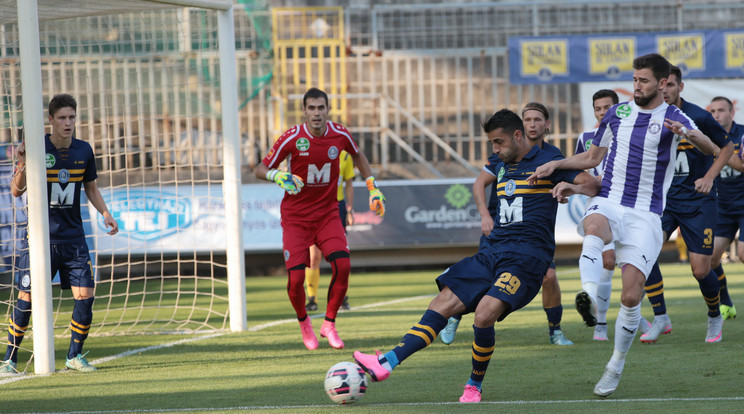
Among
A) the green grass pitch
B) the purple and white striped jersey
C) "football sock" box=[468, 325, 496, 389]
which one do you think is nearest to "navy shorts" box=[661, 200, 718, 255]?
the green grass pitch

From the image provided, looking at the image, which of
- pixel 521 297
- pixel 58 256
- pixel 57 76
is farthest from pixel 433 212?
pixel 521 297


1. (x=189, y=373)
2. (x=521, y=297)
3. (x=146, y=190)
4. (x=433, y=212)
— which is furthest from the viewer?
(x=433, y=212)

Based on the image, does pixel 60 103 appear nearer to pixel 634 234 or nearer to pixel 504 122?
pixel 504 122

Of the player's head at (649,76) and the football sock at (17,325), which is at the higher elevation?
the player's head at (649,76)

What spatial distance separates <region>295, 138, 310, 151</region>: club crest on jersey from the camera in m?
7.78

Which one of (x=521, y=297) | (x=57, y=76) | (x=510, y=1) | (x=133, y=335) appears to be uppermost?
(x=510, y=1)

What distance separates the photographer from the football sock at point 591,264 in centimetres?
541

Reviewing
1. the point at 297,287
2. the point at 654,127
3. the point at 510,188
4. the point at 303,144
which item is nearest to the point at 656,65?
the point at 654,127

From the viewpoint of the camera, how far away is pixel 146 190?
15.6m

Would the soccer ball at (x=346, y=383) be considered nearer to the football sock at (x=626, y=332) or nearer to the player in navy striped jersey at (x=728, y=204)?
the football sock at (x=626, y=332)

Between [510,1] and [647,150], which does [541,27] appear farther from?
[647,150]

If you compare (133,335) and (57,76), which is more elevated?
(57,76)

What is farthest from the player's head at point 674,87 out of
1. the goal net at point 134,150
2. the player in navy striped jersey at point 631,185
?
the goal net at point 134,150

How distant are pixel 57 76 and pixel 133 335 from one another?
6289 mm
